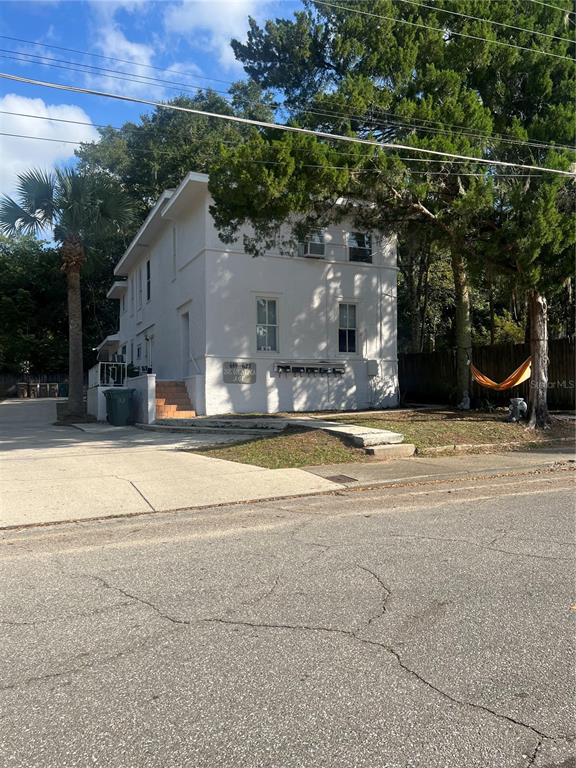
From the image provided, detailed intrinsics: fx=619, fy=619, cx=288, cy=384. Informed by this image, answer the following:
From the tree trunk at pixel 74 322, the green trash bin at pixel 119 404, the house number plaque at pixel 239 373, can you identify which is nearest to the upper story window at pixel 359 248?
the house number plaque at pixel 239 373

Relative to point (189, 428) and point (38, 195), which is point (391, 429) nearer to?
point (189, 428)

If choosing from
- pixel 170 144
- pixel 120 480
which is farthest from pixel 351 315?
pixel 170 144

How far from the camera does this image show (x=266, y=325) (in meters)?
19.0

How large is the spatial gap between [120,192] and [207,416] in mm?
9408

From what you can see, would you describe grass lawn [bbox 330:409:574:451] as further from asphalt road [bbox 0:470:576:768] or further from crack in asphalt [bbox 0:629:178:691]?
crack in asphalt [bbox 0:629:178:691]

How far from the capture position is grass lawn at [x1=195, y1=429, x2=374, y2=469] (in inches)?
438

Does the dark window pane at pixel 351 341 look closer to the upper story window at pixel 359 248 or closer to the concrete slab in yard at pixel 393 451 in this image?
the upper story window at pixel 359 248

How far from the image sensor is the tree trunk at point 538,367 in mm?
14477

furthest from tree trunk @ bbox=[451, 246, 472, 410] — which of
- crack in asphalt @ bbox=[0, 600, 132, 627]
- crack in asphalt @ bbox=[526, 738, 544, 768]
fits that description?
crack in asphalt @ bbox=[526, 738, 544, 768]

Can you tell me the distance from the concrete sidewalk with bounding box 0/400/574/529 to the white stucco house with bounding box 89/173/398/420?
4512 mm

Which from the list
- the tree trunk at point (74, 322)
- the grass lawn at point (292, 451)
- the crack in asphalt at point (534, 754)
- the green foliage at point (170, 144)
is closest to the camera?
the crack in asphalt at point (534, 754)

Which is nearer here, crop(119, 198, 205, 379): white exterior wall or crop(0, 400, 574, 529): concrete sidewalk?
crop(0, 400, 574, 529): concrete sidewalk

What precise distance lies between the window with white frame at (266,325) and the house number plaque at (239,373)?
0.71 meters

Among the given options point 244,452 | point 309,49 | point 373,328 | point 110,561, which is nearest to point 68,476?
point 244,452
